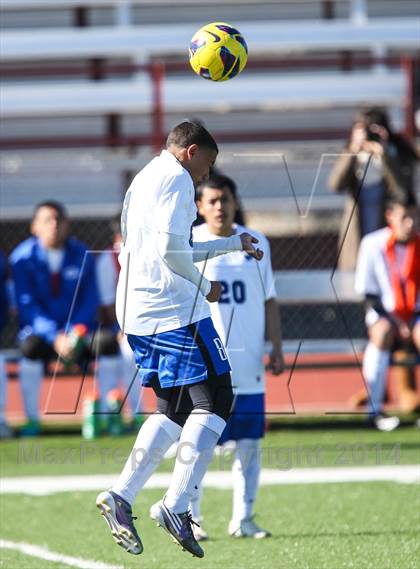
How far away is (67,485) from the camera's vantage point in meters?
8.50

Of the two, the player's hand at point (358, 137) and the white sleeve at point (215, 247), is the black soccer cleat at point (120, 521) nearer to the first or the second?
the white sleeve at point (215, 247)

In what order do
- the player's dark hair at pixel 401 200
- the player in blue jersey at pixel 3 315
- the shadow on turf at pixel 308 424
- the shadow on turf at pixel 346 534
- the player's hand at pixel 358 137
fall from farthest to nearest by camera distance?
the player's hand at pixel 358 137, the player in blue jersey at pixel 3 315, the shadow on turf at pixel 308 424, the player's dark hair at pixel 401 200, the shadow on turf at pixel 346 534

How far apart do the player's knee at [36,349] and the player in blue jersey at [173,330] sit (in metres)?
5.41

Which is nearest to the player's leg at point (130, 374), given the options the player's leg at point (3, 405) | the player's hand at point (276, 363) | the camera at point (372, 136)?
the player's leg at point (3, 405)

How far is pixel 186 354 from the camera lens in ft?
17.6

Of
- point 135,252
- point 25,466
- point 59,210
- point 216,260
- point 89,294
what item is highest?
point 135,252

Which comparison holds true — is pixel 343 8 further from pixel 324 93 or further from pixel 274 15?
pixel 324 93

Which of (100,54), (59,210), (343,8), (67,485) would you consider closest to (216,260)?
(67,485)

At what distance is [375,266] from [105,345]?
2524 mm

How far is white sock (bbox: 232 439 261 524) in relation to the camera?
6637 mm

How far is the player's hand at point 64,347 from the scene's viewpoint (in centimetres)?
1051

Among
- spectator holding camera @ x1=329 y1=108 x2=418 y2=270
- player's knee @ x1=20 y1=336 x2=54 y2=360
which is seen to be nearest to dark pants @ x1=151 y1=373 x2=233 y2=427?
player's knee @ x1=20 y1=336 x2=54 y2=360

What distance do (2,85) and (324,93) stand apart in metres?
4.13

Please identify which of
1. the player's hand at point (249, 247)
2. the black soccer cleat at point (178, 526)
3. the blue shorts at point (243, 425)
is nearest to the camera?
the black soccer cleat at point (178, 526)
